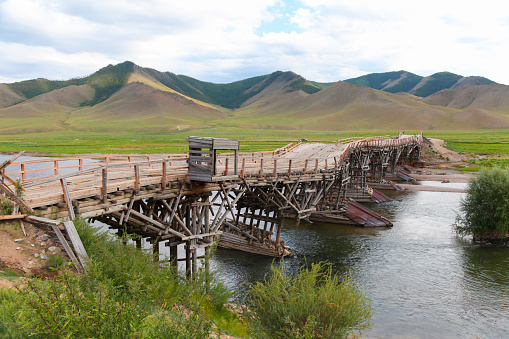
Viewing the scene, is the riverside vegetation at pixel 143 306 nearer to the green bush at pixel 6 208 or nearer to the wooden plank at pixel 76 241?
the wooden plank at pixel 76 241

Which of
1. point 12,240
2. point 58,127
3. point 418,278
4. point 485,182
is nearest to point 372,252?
point 418,278

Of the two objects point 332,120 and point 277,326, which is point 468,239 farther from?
point 332,120

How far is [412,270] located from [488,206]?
10.0 m

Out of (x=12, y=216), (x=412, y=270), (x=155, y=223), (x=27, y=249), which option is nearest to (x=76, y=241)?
(x=27, y=249)

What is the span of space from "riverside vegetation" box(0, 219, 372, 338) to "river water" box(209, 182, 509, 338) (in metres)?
4.79

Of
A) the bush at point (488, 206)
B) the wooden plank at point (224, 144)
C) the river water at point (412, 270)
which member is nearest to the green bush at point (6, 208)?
the wooden plank at point (224, 144)

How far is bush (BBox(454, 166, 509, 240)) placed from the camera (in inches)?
1068

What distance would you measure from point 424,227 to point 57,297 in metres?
31.2

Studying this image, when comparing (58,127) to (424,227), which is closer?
(424,227)

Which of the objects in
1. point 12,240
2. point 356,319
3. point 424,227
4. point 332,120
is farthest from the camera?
point 332,120

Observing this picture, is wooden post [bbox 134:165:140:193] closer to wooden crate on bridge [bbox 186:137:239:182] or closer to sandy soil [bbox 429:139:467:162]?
wooden crate on bridge [bbox 186:137:239:182]

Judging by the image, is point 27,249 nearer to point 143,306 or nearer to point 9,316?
point 9,316

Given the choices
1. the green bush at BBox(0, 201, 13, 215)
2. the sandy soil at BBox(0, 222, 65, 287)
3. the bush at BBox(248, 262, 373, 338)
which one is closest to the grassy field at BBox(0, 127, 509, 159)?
the green bush at BBox(0, 201, 13, 215)

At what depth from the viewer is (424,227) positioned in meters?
32.4
